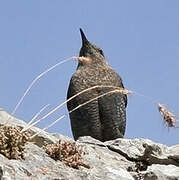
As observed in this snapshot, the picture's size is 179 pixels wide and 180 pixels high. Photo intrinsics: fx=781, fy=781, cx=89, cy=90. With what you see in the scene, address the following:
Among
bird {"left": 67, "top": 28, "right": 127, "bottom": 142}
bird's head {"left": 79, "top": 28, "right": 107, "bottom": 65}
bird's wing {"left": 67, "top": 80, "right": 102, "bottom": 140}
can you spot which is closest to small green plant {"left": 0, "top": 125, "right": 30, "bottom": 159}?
bird {"left": 67, "top": 28, "right": 127, "bottom": 142}

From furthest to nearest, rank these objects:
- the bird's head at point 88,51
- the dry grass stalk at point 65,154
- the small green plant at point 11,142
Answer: the bird's head at point 88,51 < the dry grass stalk at point 65,154 < the small green plant at point 11,142

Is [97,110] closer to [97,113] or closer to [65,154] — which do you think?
[97,113]

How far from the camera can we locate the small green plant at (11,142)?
628cm

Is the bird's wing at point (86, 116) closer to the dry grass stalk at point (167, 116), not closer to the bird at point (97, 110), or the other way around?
the bird at point (97, 110)

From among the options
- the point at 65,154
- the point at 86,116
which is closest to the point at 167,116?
the point at 65,154

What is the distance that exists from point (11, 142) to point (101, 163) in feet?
5.36

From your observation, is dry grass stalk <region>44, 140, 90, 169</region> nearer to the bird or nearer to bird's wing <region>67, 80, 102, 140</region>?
the bird

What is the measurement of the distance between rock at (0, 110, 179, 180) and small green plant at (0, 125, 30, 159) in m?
0.05

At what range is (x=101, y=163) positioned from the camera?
7.71 m

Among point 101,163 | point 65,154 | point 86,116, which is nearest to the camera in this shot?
point 65,154

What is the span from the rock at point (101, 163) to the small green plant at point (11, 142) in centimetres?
5

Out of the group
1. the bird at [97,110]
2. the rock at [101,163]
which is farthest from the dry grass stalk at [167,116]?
the bird at [97,110]

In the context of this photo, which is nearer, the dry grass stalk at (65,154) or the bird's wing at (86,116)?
the dry grass stalk at (65,154)

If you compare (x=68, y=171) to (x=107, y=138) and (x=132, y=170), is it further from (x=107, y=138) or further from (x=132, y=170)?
(x=107, y=138)
